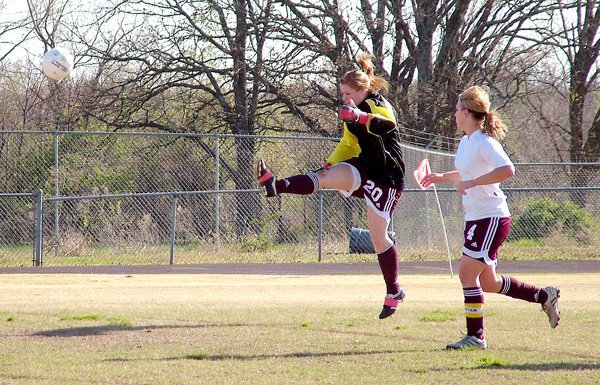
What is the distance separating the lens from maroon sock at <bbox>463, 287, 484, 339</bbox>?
629 cm

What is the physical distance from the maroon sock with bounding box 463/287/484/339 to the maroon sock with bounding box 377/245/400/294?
3.65ft

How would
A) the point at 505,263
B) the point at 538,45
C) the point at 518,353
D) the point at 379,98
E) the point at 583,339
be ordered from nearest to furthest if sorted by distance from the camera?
1. the point at 518,353
2. the point at 583,339
3. the point at 379,98
4. the point at 505,263
5. the point at 538,45

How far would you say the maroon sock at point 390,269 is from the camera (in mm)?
7461

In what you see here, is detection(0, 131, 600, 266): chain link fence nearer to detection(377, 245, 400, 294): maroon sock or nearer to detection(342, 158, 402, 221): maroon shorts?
detection(342, 158, 402, 221): maroon shorts

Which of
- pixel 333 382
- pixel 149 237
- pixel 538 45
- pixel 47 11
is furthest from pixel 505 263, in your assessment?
pixel 47 11

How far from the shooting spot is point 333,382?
4996 millimetres

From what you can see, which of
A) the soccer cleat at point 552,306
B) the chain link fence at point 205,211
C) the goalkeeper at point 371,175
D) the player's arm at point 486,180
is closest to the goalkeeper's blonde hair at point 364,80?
the goalkeeper at point 371,175

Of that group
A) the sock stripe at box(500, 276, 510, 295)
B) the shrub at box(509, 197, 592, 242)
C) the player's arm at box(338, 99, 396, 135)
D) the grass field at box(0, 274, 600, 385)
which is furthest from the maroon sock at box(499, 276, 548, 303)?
the shrub at box(509, 197, 592, 242)

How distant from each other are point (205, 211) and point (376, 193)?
1303 centimetres

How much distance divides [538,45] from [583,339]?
1880 cm

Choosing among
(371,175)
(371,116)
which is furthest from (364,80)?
(371,175)

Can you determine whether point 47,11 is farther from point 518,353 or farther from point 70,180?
point 518,353

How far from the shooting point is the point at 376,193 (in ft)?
25.0

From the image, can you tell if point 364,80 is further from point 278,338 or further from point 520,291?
point 278,338
